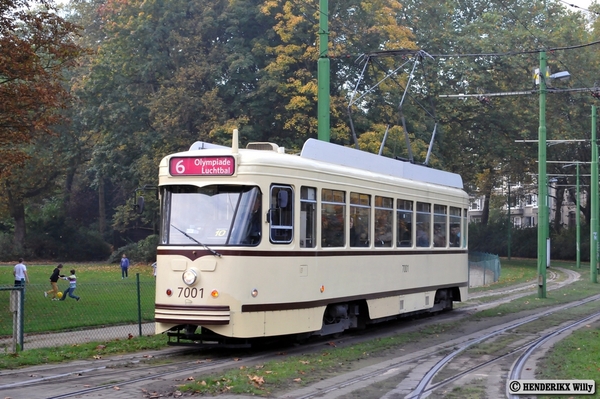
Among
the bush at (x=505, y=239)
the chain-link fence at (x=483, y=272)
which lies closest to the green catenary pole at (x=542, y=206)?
the chain-link fence at (x=483, y=272)

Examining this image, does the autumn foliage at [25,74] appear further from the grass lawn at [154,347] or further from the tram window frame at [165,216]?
the tram window frame at [165,216]

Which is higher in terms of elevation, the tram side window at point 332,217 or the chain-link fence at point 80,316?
the tram side window at point 332,217

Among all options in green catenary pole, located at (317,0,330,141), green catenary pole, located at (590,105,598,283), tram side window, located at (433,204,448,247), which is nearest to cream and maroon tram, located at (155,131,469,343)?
green catenary pole, located at (317,0,330,141)

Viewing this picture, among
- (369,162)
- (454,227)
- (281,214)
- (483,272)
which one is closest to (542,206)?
(454,227)

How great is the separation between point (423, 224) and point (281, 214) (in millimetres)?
6166

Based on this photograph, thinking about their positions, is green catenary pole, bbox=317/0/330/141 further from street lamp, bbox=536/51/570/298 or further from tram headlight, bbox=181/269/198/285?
street lamp, bbox=536/51/570/298

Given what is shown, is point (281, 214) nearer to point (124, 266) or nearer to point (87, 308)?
point (87, 308)

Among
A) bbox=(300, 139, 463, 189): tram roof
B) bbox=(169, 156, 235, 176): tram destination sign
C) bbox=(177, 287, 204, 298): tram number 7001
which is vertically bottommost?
bbox=(177, 287, 204, 298): tram number 7001

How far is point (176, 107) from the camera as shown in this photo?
3800 centimetres

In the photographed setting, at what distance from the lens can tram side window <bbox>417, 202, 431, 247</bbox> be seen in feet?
60.5

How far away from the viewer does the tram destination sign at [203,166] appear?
13.1 meters

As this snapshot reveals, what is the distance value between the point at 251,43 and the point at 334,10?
164 inches

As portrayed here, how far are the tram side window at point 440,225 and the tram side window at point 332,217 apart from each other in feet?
16.4

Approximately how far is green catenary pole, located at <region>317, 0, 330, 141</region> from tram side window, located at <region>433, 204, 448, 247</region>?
134 inches
